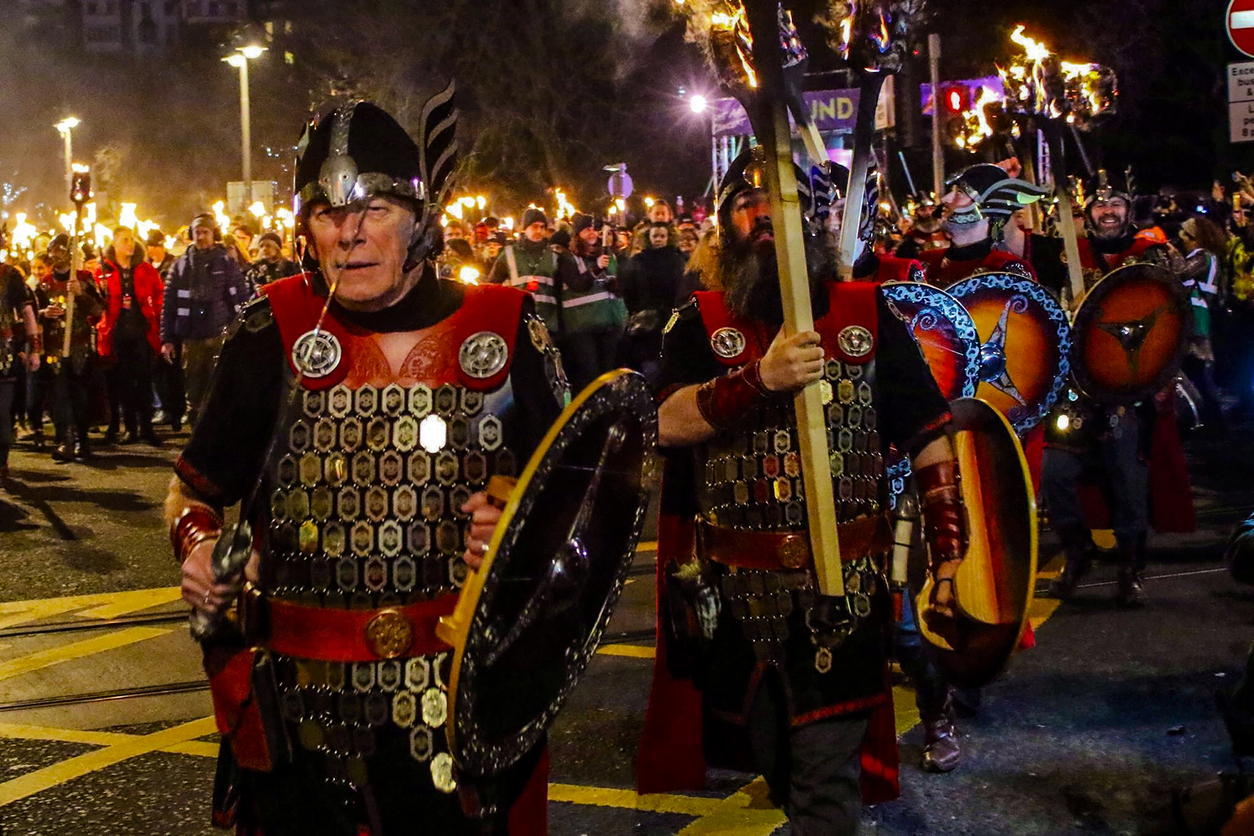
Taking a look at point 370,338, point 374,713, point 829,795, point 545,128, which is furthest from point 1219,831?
point 545,128

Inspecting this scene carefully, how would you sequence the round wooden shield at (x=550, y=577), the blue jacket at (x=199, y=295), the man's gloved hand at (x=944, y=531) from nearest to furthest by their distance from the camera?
the round wooden shield at (x=550, y=577) → the man's gloved hand at (x=944, y=531) → the blue jacket at (x=199, y=295)

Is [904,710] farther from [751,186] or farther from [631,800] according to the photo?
[751,186]

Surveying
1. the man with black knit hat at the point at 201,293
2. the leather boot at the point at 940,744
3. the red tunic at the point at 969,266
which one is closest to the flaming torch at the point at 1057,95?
the red tunic at the point at 969,266

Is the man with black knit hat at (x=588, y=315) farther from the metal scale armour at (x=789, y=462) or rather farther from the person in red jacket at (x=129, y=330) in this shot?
the metal scale armour at (x=789, y=462)

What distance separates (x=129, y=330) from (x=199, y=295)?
1.82 metres

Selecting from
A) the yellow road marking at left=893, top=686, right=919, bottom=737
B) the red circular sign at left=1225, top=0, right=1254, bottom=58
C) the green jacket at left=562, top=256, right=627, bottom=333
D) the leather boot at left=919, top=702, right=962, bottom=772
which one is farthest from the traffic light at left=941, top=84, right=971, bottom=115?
the leather boot at left=919, top=702, right=962, bottom=772

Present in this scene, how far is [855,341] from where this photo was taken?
12.4ft

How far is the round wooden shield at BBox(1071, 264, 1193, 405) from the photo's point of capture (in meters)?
6.58

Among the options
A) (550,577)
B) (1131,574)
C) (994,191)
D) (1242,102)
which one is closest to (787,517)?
(550,577)

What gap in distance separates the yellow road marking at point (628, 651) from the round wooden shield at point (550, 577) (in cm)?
392

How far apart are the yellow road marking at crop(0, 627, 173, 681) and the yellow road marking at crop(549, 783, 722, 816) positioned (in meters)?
3.10

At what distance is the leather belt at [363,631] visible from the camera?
289 centimetres

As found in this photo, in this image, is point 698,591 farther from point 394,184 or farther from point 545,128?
point 545,128

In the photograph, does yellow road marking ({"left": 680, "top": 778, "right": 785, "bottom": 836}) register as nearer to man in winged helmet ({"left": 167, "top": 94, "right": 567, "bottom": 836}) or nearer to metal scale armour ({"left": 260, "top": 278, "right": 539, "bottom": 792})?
man in winged helmet ({"left": 167, "top": 94, "right": 567, "bottom": 836})
